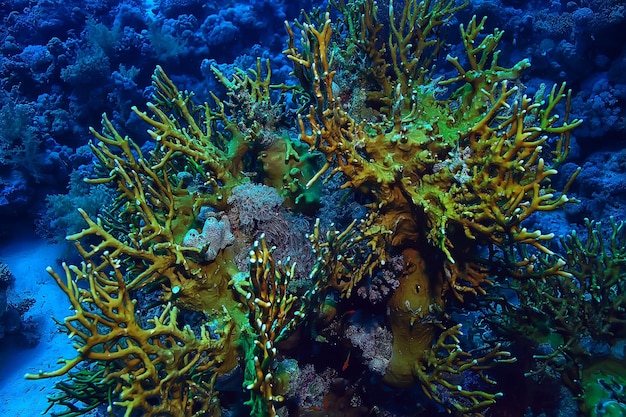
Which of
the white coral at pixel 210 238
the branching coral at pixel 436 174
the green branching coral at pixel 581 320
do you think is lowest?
the green branching coral at pixel 581 320

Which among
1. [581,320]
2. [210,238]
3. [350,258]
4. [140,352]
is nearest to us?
[140,352]

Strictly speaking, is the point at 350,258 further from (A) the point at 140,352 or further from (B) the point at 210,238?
(A) the point at 140,352

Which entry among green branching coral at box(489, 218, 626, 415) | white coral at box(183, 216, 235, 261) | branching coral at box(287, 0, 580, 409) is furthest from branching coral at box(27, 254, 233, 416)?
green branching coral at box(489, 218, 626, 415)

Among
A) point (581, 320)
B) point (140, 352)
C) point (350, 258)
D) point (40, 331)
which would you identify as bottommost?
point (581, 320)

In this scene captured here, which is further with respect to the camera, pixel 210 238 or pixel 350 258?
pixel 350 258

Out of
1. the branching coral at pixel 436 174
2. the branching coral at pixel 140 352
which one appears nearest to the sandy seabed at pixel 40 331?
the branching coral at pixel 140 352

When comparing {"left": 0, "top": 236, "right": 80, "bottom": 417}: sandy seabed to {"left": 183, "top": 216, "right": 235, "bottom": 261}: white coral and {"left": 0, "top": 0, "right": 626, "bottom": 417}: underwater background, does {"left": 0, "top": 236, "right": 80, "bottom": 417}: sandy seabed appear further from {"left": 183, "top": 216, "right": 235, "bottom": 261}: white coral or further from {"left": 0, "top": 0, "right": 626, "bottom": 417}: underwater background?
{"left": 183, "top": 216, "right": 235, "bottom": 261}: white coral

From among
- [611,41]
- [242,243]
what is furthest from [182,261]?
[611,41]

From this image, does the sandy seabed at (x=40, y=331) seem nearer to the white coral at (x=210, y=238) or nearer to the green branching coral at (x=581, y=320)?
the white coral at (x=210, y=238)

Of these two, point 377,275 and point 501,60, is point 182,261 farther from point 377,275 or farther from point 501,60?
point 501,60

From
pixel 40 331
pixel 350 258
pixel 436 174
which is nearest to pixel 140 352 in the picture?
pixel 350 258

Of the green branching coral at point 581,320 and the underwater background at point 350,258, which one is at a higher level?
the underwater background at point 350,258

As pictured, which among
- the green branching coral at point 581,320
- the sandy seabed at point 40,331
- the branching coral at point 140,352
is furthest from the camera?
the sandy seabed at point 40,331

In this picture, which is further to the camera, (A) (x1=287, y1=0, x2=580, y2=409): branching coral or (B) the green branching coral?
(B) the green branching coral
